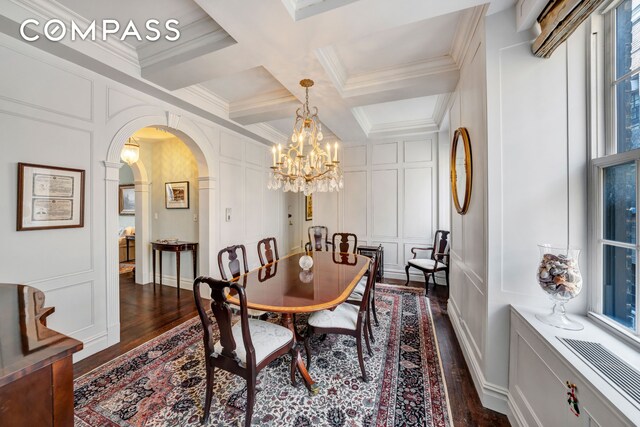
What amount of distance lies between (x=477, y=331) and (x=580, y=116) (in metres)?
1.63

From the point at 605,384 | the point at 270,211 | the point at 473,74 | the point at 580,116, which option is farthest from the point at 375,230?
the point at 605,384

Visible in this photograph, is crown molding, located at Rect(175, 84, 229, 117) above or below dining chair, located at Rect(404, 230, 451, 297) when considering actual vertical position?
above

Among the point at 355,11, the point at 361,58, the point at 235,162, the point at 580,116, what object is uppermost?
the point at 361,58

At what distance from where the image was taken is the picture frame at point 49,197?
1886 millimetres

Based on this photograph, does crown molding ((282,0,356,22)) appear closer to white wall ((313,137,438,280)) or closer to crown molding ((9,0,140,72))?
crown molding ((9,0,140,72))

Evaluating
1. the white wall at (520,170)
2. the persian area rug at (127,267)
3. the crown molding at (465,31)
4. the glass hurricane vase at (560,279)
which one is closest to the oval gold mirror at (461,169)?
the white wall at (520,170)

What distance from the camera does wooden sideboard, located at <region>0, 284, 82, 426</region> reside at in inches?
26.5

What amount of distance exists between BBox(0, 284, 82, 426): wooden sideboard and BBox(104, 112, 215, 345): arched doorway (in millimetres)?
1829

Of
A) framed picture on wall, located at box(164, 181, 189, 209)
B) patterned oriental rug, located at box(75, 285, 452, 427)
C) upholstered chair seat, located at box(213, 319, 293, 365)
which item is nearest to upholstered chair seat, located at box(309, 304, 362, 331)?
upholstered chair seat, located at box(213, 319, 293, 365)

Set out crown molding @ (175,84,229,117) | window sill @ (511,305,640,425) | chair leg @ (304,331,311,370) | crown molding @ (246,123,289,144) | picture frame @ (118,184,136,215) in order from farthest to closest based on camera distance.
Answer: picture frame @ (118,184,136,215) → crown molding @ (246,123,289,144) → crown molding @ (175,84,229,117) → chair leg @ (304,331,311,370) → window sill @ (511,305,640,425)

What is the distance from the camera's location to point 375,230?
498cm

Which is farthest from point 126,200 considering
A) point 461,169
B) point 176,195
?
point 461,169

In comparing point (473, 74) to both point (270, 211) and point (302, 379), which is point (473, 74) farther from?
point (270, 211)

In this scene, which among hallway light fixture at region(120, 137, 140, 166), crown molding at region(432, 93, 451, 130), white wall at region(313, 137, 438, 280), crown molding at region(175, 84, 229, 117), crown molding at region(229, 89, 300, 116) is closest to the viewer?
crown molding at region(175, 84, 229, 117)
